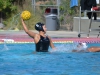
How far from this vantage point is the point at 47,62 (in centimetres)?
797

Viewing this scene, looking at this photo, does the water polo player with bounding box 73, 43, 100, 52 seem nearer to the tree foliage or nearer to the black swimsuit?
the black swimsuit

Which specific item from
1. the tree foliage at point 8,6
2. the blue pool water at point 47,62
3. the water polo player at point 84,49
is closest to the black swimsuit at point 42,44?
the blue pool water at point 47,62

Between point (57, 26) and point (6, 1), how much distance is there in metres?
2.94

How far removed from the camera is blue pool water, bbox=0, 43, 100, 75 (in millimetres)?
6640

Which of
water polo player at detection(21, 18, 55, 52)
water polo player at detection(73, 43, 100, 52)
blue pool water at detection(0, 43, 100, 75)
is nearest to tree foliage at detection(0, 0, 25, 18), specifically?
blue pool water at detection(0, 43, 100, 75)

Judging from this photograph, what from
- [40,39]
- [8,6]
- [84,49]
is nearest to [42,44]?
[40,39]

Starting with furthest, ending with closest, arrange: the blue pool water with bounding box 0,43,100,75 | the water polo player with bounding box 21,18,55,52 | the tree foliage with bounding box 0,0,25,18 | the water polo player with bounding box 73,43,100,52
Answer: the tree foliage with bounding box 0,0,25,18 < the water polo player with bounding box 73,43,100,52 < the water polo player with bounding box 21,18,55,52 < the blue pool water with bounding box 0,43,100,75

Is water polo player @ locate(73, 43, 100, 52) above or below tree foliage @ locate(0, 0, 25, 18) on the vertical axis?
below

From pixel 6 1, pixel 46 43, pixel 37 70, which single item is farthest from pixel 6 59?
pixel 6 1

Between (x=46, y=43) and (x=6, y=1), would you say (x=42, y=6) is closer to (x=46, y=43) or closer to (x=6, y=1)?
(x=6, y=1)

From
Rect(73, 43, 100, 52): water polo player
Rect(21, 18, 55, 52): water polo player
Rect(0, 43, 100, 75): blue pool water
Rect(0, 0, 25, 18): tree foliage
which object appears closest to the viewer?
Rect(0, 43, 100, 75): blue pool water

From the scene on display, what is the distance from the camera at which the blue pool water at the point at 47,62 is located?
6.64 m

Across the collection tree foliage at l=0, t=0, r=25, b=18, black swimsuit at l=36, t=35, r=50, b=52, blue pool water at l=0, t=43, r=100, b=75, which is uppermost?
tree foliage at l=0, t=0, r=25, b=18

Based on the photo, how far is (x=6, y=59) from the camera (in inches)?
333
